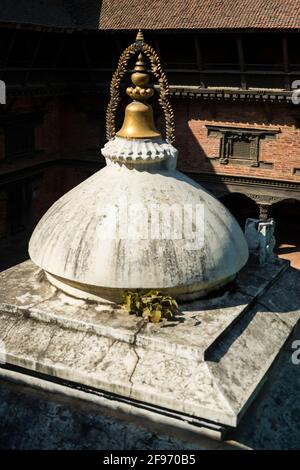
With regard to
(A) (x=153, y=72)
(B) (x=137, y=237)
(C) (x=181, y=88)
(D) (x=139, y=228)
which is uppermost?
(C) (x=181, y=88)

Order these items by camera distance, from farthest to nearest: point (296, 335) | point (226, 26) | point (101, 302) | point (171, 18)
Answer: point (171, 18)
point (226, 26)
point (296, 335)
point (101, 302)

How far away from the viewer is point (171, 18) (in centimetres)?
1931

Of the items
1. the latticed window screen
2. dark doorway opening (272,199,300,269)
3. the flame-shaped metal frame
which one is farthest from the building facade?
the flame-shaped metal frame

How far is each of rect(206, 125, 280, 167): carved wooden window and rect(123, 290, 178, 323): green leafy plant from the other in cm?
1424

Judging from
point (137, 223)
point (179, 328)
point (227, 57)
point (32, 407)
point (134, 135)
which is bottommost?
point (32, 407)

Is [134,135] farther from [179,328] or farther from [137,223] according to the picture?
[179,328]

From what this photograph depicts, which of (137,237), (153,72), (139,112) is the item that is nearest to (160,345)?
(137,237)

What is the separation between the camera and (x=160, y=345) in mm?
6332

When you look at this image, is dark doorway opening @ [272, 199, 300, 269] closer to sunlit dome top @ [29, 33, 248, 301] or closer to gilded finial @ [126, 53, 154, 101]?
sunlit dome top @ [29, 33, 248, 301]

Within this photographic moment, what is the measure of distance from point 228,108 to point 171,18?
3.90 meters

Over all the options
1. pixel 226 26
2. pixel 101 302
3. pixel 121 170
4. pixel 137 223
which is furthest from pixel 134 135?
pixel 226 26

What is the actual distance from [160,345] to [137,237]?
4.75ft

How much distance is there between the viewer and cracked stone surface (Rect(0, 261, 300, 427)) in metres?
5.94

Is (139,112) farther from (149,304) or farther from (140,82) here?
(149,304)
